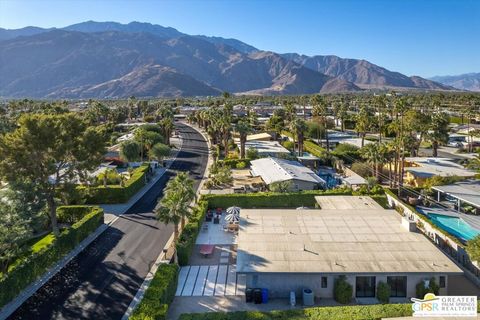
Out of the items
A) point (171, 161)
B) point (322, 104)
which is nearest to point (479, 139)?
point (322, 104)

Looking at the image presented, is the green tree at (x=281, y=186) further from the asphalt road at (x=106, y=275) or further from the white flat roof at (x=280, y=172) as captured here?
the asphalt road at (x=106, y=275)

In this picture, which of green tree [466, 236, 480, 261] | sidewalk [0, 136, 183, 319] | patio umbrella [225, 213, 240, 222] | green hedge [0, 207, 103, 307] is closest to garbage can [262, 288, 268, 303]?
patio umbrella [225, 213, 240, 222]

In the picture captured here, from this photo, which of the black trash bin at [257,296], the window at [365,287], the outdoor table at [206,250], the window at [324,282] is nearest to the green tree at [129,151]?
the outdoor table at [206,250]

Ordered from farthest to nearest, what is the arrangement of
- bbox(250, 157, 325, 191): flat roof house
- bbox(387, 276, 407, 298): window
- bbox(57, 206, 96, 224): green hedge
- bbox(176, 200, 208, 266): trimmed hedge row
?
bbox(250, 157, 325, 191): flat roof house < bbox(57, 206, 96, 224): green hedge < bbox(176, 200, 208, 266): trimmed hedge row < bbox(387, 276, 407, 298): window

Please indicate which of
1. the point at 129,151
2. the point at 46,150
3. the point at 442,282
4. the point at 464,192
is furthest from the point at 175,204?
the point at 129,151

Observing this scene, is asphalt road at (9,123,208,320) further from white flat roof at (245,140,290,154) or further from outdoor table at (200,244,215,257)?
white flat roof at (245,140,290,154)

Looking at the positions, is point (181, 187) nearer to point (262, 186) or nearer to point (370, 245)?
point (370, 245)

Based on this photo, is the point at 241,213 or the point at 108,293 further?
the point at 241,213

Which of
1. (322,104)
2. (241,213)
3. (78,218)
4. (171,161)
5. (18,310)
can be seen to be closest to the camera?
(18,310)
